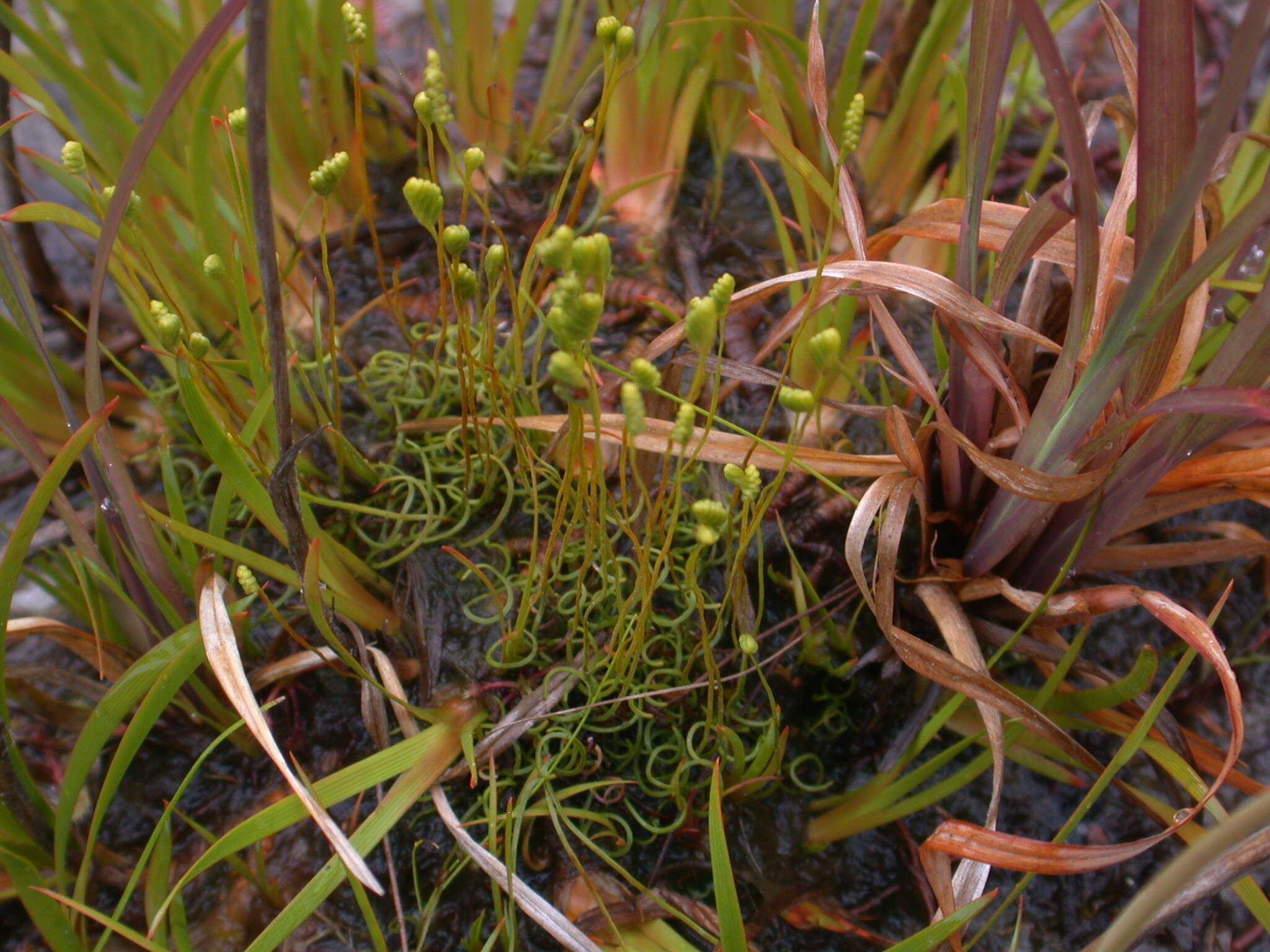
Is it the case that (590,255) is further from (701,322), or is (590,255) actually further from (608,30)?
(608,30)

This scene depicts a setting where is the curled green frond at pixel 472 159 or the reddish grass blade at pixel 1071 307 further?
the curled green frond at pixel 472 159

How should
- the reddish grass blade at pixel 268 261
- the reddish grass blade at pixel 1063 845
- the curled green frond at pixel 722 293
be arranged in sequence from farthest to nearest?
the reddish grass blade at pixel 1063 845 → the curled green frond at pixel 722 293 → the reddish grass blade at pixel 268 261

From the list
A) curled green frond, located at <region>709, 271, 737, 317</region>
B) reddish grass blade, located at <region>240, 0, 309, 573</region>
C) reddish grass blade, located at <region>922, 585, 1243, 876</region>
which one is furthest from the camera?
reddish grass blade, located at <region>922, 585, 1243, 876</region>

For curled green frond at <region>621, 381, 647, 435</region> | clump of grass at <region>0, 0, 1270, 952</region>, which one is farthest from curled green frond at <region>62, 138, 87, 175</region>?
curled green frond at <region>621, 381, 647, 435</region>

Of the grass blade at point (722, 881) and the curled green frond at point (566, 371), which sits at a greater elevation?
the curled green frond at point (566, 371)

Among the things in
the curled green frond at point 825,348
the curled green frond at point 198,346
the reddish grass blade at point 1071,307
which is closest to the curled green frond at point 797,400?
the curled green frond at point 825,348

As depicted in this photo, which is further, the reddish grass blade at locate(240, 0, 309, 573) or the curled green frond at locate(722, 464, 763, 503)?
the curled green frond at locate(722, 464, 763, 503)

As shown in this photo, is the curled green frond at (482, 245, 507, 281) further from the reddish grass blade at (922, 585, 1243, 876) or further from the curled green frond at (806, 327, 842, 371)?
the reddish grass blade at (922, 585, 1243, 876)

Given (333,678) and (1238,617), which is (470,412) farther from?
(1238,617)

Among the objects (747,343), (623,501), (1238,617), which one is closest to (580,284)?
(623,501)

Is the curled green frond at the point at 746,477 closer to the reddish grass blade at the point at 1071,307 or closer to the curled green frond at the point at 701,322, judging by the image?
the curled green frond at the point at 701,322

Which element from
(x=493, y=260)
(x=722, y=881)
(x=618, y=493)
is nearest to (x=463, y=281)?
(x=493, y=260)
